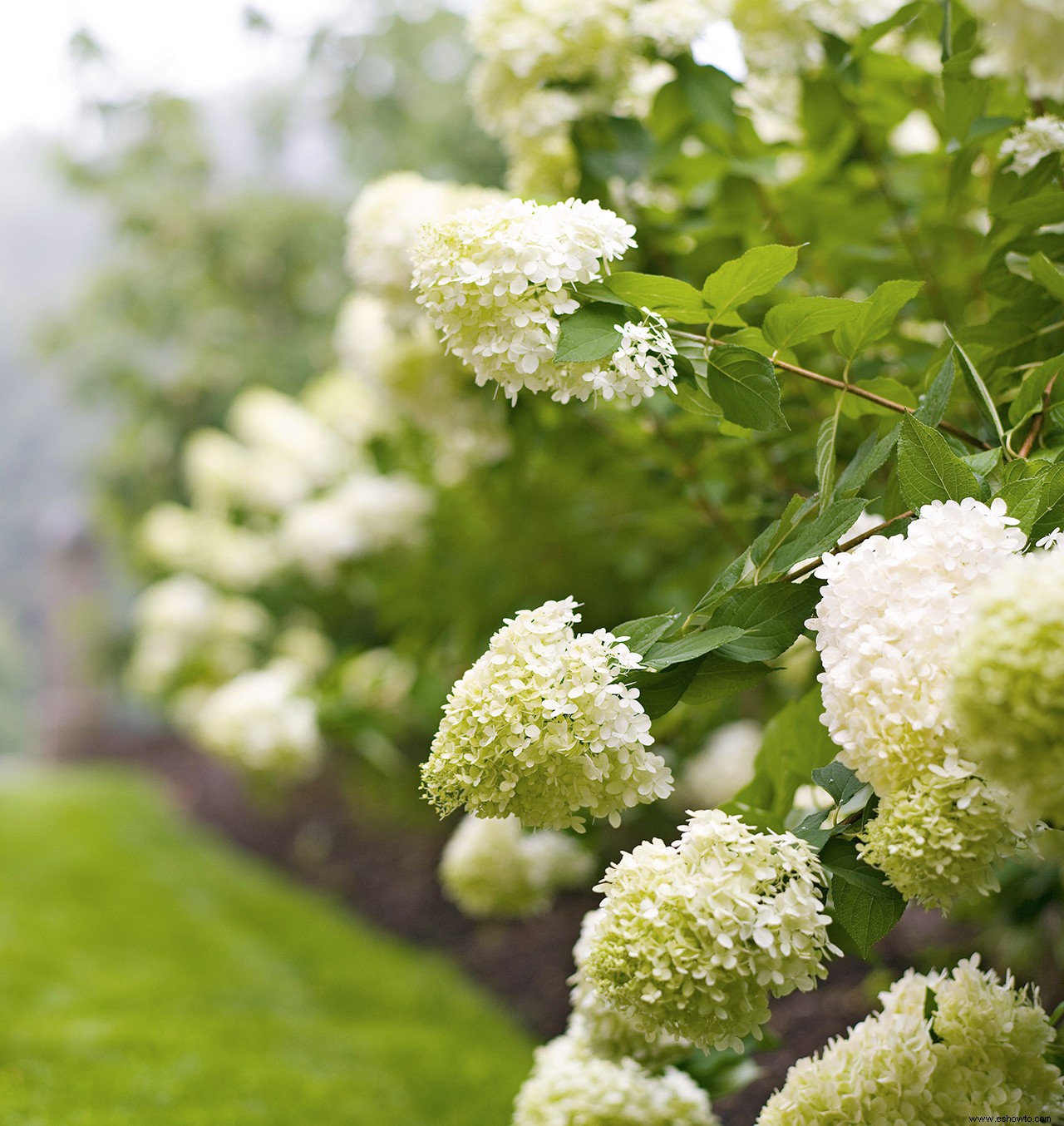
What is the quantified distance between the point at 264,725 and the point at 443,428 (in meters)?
0.84

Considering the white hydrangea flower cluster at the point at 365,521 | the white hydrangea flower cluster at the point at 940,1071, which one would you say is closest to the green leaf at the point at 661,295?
the white hydrangea flower cluster at the point at 940,1071

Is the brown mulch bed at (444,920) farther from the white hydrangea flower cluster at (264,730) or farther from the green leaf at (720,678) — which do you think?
the white hydrangea flower cluster at (264,730)

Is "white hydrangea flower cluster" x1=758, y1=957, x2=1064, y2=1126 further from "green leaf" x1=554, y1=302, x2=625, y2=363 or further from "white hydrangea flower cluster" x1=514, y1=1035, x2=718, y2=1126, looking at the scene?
"green leaf" x1=554, y1=302, x2=625, y2=363

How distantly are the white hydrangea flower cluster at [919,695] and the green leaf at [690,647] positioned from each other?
74mm

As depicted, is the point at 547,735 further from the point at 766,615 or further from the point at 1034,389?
the point at 1034,389

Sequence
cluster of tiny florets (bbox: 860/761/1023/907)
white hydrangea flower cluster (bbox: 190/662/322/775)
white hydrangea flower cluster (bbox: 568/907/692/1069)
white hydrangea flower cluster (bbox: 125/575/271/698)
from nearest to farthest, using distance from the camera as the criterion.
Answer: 1. cluster of tiny florets (bbox: 860/761/1023/907)
2. white hydrangea flower cluster (bbox: 568/907/692/1069)
3. white hydrangea flower cluster (bbox: 190/662/322/775)
4. white hydrangea flower cluster (bbox: 125/575/271/698)

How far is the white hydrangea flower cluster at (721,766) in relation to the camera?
2064 millimetres

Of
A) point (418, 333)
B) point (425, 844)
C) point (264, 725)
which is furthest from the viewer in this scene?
point (425, 844)

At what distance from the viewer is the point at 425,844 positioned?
157 inches

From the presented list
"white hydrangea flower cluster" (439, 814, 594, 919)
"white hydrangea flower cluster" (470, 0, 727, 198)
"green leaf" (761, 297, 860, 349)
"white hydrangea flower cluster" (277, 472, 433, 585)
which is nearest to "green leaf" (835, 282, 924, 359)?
"green leaf" (761, 297, 860, 349)

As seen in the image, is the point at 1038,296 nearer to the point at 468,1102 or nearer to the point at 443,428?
the point at 443,428

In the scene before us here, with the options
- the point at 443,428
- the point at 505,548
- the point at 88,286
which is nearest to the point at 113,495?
the point at 88,286

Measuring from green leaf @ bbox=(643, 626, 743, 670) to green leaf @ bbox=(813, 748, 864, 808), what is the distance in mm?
135

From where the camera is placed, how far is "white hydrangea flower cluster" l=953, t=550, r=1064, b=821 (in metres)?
0.54
